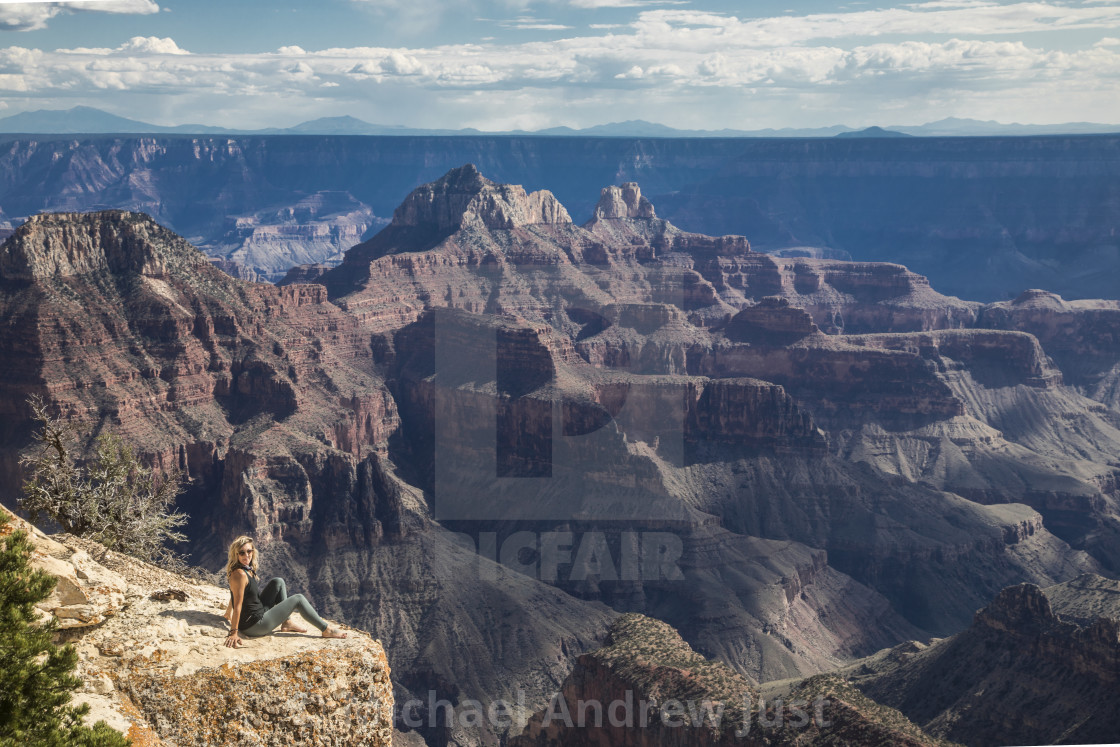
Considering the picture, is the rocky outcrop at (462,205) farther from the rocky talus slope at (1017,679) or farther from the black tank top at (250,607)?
the black tank top at (250,607)

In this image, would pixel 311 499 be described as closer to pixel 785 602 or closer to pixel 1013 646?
pixel 785 602

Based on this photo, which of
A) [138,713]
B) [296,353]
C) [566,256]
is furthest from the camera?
[566,256]

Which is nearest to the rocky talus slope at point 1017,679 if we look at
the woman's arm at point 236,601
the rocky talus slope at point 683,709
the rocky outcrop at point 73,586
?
the rocky talus slope at point 683,709

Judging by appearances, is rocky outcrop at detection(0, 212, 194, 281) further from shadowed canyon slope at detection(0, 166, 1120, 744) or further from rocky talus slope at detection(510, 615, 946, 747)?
rocky talus slope at detection(510, 615, 946, 747)

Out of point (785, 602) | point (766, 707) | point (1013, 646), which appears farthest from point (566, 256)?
point (766, 707)

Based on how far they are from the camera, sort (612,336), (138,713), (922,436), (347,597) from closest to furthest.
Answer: (138,713) → (347,597) → (922,436) → (612,336)

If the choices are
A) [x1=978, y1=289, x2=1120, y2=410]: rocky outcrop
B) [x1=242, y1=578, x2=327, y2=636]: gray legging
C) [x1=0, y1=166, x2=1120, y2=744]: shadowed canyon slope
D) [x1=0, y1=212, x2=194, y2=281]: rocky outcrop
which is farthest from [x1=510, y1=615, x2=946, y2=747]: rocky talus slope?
[x1=978, y1=289, x2=1120, y2=410]: rocky outcrop
